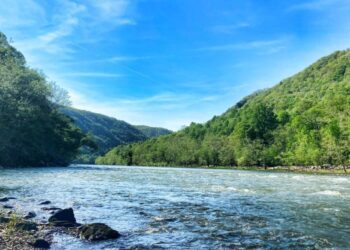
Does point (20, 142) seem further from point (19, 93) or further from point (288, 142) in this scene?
point (288, 142)

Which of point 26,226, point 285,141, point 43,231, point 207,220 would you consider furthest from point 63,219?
point 285,141

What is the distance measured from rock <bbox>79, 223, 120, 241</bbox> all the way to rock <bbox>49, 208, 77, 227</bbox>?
159 centimetres

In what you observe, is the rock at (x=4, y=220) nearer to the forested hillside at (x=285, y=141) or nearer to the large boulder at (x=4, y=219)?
the large boulder at (x=4, y=219)

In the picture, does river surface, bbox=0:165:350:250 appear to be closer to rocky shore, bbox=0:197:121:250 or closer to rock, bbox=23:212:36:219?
rocky shore, bbox=0:197:121:250

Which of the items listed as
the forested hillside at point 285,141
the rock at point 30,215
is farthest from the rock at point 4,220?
the forested hillside at point 285,141

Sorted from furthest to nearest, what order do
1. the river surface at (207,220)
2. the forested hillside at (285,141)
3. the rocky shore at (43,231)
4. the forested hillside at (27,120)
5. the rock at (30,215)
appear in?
the forested hillside at (285,141) → the forested hillside at (27,120) → the rock at (30,215) → the river surface at (207,220) → the rocky shore at (43,231)

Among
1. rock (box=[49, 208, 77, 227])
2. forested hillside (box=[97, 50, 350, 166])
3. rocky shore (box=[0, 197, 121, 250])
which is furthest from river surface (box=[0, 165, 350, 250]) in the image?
forested hillside (box=[97, 50, 350, 166])

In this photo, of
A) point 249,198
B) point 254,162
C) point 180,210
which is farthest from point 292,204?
point 254,162

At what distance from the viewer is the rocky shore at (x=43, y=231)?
43.5ft

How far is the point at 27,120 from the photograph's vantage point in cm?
8112

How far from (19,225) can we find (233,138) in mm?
145856

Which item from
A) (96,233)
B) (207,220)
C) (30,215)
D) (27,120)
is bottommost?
(207,220)

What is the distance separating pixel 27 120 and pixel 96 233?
7218 centimetres

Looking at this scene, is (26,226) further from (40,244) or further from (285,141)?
(285,141)
